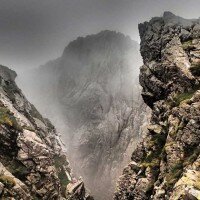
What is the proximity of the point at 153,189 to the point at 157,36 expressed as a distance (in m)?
70.4

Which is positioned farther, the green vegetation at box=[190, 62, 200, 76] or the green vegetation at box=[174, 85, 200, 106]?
the green vegetation at box=[190, 62, 200, 76]

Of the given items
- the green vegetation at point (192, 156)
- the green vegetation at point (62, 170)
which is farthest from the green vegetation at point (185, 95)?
the green vegetation at point (62, 170)

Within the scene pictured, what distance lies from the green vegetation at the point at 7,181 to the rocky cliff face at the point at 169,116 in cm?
3206

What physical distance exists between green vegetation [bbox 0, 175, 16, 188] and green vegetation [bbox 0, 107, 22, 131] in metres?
24.7

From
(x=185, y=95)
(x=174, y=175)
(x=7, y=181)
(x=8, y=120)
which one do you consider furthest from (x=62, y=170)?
(x=174, y=175)

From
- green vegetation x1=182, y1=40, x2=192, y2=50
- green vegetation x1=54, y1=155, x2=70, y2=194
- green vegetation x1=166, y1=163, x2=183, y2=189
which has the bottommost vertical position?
green vegetation x1=166, y1=163, x2=183, y2=189

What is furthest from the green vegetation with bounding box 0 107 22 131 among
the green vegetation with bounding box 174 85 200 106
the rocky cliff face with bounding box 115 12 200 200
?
the green vegetation with bounding box 174 85 200 106

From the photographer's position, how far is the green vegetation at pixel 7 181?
11975 centimetres

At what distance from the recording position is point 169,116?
117m

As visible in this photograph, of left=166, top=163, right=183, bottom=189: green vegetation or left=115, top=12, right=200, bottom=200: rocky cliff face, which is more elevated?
left=115, top=12, right=200, bottom=200: rocky cliff face

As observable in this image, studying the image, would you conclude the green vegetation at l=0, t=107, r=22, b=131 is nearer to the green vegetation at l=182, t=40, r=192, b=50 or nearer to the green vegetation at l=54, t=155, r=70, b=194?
the green vegetation at l=54, t=155, r=70, b=194

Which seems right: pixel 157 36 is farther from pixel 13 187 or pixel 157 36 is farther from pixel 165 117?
pixel 13 187

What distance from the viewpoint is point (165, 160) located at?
106 meters

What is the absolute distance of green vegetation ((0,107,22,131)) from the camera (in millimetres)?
142575
